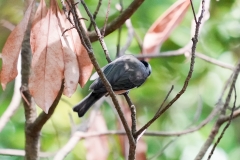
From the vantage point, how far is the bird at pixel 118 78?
1.95 m

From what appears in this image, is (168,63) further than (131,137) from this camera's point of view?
Yes

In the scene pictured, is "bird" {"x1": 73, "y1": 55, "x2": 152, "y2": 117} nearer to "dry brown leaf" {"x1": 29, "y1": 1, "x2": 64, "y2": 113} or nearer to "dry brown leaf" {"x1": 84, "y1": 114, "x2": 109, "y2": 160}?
"dry brown leaf" {"x1": 29, "y1": 1, "x2": 64, "y2": 113}

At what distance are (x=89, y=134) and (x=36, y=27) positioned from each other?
887 mm

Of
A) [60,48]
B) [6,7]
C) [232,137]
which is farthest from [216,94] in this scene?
[60,48]

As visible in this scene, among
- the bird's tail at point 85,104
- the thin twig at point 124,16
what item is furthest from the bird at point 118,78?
the thin twig at point 124,16

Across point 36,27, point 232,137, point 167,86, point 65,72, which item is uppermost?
point 36,27

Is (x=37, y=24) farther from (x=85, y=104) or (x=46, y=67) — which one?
(x=85, y=104)

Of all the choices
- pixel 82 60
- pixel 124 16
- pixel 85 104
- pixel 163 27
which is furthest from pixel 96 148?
pixel 82 60

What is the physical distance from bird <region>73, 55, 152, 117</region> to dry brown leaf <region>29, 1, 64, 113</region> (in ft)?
1.37

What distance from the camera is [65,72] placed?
1.46m

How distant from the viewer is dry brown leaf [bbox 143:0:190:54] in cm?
232

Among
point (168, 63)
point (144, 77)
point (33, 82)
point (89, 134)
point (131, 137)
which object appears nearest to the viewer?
point (131, 137)

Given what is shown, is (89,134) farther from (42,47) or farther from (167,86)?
(167,86)

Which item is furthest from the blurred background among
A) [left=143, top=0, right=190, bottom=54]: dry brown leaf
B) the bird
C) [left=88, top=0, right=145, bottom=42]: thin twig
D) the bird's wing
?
[left=88, top=0, right=145, bottom=42]: thin twig
